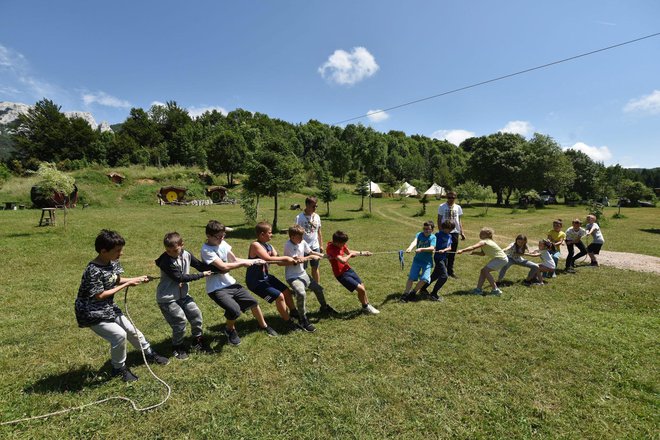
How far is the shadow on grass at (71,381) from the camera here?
422 cm

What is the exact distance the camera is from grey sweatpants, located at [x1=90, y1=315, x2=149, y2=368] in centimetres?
421

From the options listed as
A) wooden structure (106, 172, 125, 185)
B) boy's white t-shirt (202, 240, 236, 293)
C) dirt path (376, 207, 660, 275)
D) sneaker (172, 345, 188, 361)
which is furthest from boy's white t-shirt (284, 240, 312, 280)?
wooden structure (106, 172, 125, 185)

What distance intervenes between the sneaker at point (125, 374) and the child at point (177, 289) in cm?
68

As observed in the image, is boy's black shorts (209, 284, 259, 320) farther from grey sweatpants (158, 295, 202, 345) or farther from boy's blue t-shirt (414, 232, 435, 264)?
boy's blue t-shirt (414, 232, 435, 264)

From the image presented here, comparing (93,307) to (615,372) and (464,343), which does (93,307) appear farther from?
(615,372)

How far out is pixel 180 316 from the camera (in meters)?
4.90

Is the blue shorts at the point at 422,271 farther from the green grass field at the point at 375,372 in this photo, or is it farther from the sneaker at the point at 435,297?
the green grass field at the point at 375,372

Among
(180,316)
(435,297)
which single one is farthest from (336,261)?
(180,316)

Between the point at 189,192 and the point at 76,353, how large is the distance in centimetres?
3999

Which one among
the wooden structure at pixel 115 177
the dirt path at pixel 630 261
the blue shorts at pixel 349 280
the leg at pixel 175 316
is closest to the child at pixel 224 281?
the leg at pixel 175 316

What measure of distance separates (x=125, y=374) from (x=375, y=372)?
11.8 feet

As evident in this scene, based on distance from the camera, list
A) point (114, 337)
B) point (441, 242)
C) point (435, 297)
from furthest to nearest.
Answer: point (441, 242) → point (435, 297) → point (114, 337)

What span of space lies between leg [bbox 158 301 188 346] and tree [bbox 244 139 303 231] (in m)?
14.3

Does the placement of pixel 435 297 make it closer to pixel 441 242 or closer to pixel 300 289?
pixel 441 242
